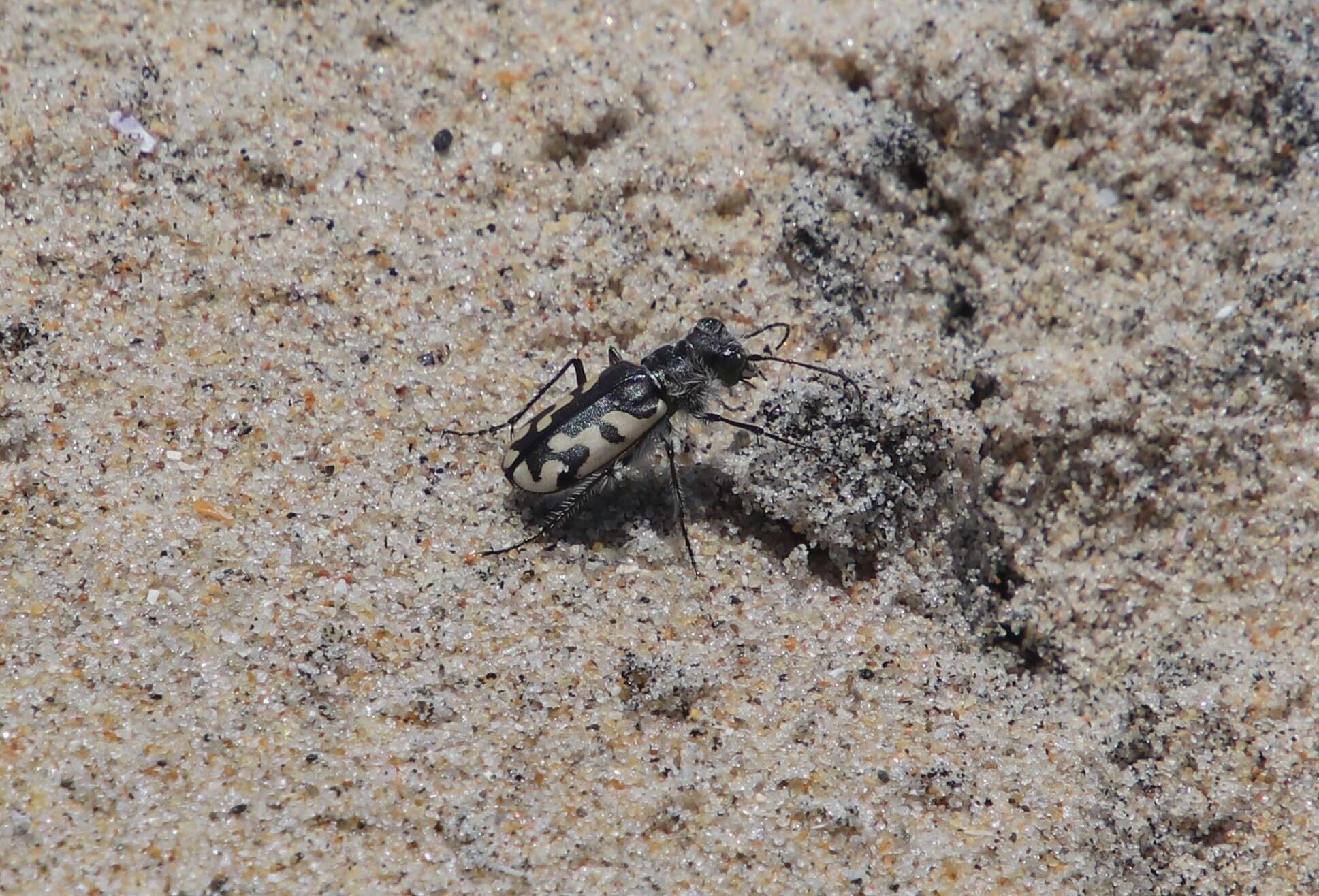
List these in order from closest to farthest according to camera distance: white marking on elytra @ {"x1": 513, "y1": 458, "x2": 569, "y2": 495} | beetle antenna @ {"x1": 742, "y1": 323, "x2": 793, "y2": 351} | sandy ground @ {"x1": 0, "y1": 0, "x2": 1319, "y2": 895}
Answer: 1. sandy ground @ {"x1": 0, "y1": 0, "x2": 1319, "y2": 895}
2. white marking on elytra @ {"x1": 513, "y1": 458, "x2": 569, "y2": 495}
3. beetle antenna @ {"x1": 742, "y1": 323, "x2": 793, "y2": 351}

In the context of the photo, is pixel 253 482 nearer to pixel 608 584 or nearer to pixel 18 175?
pixel 608 584

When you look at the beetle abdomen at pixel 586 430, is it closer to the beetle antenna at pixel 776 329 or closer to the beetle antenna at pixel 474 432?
the beetle antenna at pixel 474 432

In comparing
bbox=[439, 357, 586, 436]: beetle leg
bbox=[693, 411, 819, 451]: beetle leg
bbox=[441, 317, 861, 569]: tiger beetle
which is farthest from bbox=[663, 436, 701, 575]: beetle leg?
bbox=[439, 357, 586, 436]: beetle leg

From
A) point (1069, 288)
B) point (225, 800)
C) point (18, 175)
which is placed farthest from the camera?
point (1069, 288)

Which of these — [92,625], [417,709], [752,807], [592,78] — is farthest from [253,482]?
[592,78]

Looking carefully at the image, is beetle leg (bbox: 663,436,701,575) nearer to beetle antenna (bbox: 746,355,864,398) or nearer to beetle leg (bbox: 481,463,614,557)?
beetle leg (bbox: 481,463,614,557)

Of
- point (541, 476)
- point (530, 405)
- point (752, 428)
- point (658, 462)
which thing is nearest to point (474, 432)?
point (530, 405)

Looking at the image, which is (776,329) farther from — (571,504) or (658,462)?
(571,504)
